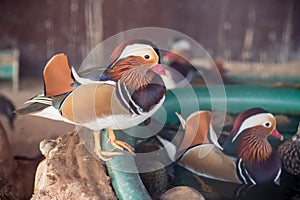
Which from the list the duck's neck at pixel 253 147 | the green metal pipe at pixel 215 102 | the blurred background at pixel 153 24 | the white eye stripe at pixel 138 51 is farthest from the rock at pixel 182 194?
the blurred background at pixel 153 24

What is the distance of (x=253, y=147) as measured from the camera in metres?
1.28

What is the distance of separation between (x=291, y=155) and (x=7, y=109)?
0.80m

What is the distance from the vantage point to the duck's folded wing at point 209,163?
127 cm

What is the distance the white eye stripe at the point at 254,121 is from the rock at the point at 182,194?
22cm

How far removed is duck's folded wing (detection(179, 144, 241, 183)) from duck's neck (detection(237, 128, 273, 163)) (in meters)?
0.03

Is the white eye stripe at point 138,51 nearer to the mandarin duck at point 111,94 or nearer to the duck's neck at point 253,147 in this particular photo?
the mandarin duck at point 111,94

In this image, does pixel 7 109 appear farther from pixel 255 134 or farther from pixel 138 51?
pixel 255 134

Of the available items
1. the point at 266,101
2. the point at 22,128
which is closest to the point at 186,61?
the point at 266,101

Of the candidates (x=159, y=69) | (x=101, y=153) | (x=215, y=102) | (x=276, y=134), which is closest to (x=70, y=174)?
(x=101, y=153)

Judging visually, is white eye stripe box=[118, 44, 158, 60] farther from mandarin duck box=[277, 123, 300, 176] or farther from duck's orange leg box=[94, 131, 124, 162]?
mandarin duck box=[277, 123, 300, 176]

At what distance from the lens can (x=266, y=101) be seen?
134 cm

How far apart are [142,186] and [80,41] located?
0.49 m

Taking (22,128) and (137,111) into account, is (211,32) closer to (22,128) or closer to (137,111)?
(137,111)

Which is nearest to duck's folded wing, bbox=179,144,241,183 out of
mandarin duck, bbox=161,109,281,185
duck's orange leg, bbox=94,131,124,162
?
mandarin duck, bbox=161,109,281,185
